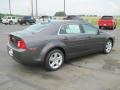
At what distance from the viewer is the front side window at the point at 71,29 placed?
6.10 metres

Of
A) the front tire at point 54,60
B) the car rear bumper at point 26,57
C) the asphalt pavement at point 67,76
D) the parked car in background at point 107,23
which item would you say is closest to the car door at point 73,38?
the front tire at point 54,60

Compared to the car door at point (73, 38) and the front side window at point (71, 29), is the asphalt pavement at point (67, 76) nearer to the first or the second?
the car door at point (73, 38)

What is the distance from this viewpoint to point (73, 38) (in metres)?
6.23

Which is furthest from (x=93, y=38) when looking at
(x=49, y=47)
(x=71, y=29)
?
(x=49, y=47)

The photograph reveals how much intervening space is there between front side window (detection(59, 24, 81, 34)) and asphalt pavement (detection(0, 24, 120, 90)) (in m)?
1.07

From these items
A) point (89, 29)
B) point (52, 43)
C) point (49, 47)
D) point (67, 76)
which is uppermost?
point (89, 29)

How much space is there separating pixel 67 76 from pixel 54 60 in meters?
0.78

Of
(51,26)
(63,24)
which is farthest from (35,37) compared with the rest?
(63,24)

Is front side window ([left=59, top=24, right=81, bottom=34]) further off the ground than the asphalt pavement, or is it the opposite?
front side window ([left=59, top=24, right=81, bottom=34])

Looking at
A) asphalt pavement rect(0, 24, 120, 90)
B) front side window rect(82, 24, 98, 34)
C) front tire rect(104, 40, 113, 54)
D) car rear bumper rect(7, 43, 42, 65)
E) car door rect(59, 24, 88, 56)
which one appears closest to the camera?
asphalt pavement rect(0, 24, 120, 90)

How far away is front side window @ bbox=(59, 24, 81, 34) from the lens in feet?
20.0

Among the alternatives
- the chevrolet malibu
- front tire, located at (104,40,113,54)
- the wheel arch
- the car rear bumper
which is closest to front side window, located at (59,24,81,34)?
the chevrolet malibu

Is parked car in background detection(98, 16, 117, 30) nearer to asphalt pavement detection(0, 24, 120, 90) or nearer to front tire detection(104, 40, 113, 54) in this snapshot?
front tire detection(104, 40, 113, 54)

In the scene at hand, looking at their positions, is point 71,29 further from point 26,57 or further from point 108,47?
point 108,47
